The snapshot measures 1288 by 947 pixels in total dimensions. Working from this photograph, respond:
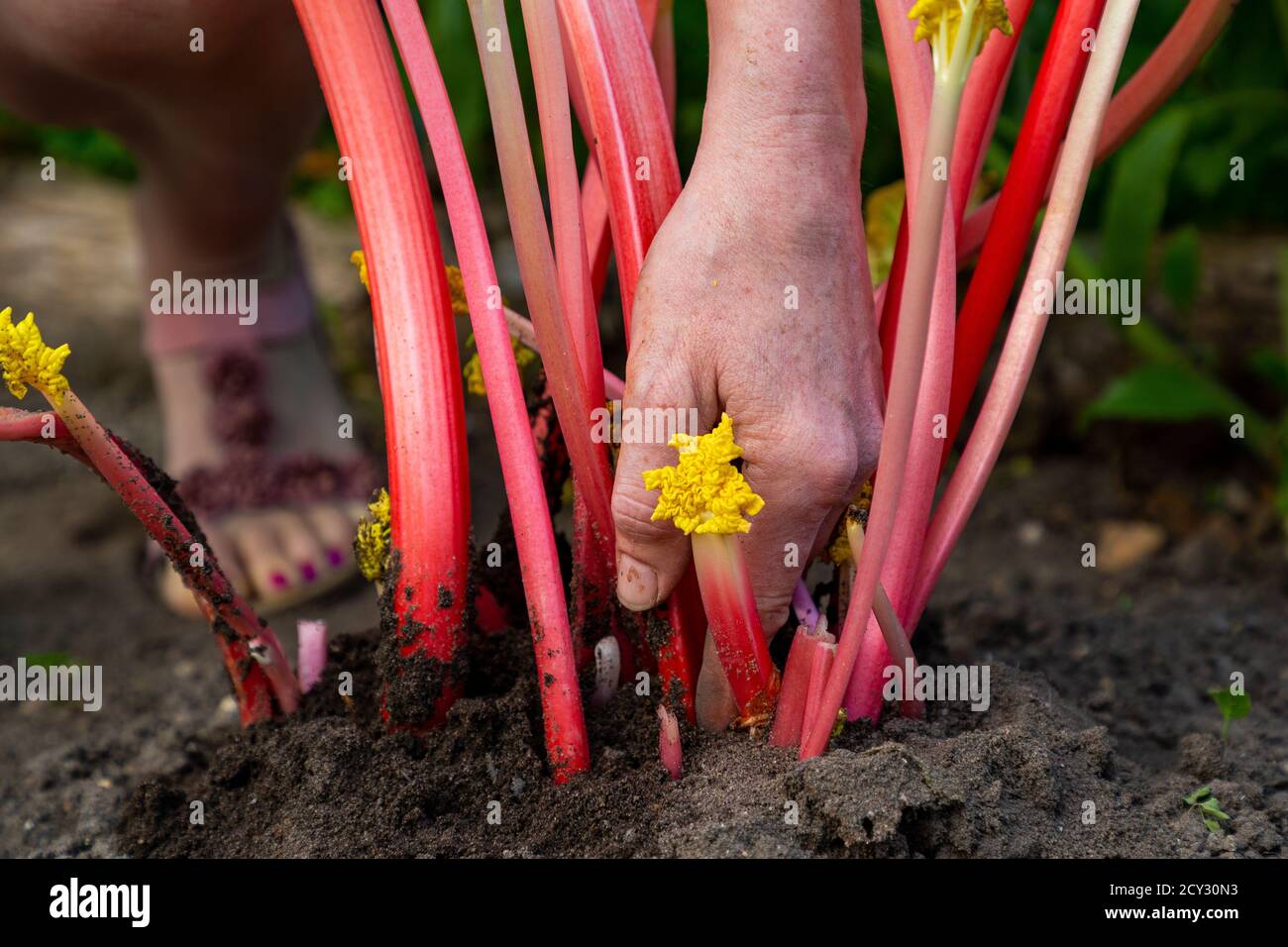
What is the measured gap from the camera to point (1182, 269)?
7.14 feet

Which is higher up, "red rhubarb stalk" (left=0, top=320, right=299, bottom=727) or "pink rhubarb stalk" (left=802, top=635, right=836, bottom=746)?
"red rhubarb stalk" (left=0, top=320, right=299, bottom=727)

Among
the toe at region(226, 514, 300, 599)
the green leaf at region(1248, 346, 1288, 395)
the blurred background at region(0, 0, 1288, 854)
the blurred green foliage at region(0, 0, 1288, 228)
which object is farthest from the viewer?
the blurred green foliage at region(0, 0, 1288, 228)

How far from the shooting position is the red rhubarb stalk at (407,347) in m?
1.11

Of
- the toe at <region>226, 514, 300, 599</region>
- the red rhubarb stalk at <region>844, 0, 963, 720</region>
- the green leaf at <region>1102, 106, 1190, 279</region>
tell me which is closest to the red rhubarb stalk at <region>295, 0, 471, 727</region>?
the red rhubarb stalk at <region>844, 0, 963, 720</region>

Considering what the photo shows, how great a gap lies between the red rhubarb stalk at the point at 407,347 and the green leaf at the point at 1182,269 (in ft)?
5.08

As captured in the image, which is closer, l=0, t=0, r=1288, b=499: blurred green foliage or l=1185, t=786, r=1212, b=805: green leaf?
l=1185, t=786, r=1212, b=805: green leaf

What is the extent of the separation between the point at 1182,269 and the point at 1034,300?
1.24 meters

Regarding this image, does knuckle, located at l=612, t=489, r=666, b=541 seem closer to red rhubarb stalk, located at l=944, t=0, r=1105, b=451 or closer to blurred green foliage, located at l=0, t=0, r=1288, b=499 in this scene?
→ red rhubarb stalk, located at l=944, t=0, r=1105, b=451

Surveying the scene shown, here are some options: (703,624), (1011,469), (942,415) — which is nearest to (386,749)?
(703,624)

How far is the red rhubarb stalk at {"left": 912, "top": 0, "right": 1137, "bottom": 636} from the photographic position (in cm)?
106

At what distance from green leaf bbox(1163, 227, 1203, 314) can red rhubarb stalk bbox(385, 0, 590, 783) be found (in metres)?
1.54

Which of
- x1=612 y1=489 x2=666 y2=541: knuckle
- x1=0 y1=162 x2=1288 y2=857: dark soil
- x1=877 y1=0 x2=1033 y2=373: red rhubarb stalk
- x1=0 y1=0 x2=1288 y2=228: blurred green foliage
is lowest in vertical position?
x1=0 y1=162 x2=1288 y2=857: dark soil

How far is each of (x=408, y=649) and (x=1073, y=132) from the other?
76cm

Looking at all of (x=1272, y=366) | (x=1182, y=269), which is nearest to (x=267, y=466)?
(x=1182, y=269)
